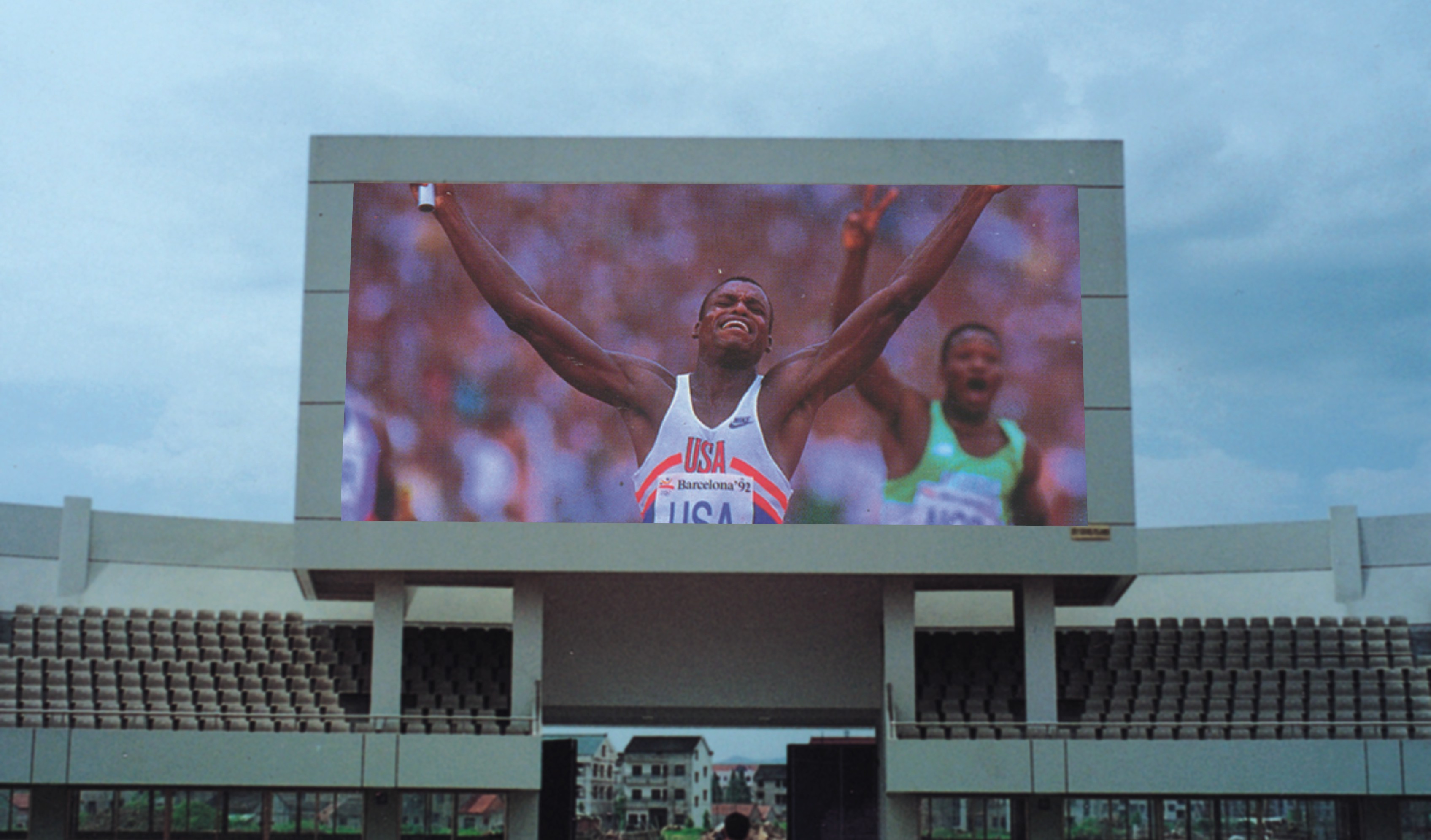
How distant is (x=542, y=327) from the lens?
1038 inches

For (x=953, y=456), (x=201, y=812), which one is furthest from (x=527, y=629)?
(x=953, y=456)

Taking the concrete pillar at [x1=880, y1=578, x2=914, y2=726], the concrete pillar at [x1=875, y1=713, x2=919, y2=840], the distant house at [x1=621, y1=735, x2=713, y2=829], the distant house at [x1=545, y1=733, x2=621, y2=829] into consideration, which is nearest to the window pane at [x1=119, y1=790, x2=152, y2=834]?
the concrete pillar at [x1=875, y1=713, x2=919, y2=840]

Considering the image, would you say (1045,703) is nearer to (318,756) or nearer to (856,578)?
(856,578)

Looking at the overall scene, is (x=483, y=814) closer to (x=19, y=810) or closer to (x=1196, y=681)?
(x=19, y=810)

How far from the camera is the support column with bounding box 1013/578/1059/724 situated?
26625 millimetres

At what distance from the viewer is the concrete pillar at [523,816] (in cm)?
2619

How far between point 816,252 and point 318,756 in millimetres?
12088

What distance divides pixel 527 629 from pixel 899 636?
261 inches

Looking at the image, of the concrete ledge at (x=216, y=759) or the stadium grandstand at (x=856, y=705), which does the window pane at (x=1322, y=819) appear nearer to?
the stadium grandstand at (x=856, y=705)

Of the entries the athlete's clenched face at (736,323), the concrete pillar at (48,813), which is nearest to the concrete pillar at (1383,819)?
the athlete's clenched face at (736,323)

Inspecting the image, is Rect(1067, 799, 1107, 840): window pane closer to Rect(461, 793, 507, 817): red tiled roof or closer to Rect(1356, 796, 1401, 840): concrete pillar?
Rect(1356, 796, 1401, 840): concrete pillar

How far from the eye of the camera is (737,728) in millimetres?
34938

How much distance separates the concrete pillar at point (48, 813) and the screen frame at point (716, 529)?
6.57m

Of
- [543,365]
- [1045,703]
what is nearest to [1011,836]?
[1045,703]
